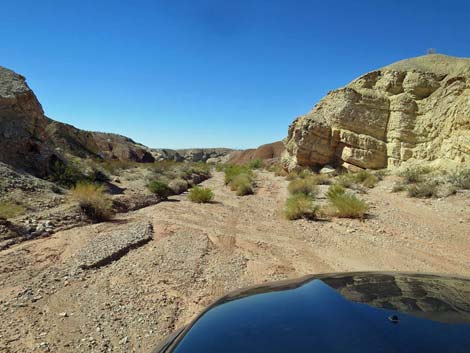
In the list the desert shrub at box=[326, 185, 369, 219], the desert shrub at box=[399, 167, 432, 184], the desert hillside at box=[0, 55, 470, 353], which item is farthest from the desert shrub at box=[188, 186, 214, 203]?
the desert shrub at box=[399, 167, 432, 184]

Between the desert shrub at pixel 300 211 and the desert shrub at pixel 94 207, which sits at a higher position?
the desert shrub at pixel 300 211

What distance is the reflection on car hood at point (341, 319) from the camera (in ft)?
5.81

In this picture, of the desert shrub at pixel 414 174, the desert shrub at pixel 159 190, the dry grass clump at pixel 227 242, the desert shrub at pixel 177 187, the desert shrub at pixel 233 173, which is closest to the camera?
the dry grass clump at pixel 227 242

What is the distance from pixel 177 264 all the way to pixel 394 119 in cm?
2180

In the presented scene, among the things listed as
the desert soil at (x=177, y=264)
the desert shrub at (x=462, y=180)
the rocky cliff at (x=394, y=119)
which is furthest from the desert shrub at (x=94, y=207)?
the rocky cliff at (x=394, y=119)

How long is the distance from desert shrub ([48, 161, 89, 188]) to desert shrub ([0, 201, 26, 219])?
4.43 m

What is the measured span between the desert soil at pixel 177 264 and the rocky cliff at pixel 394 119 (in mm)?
9551

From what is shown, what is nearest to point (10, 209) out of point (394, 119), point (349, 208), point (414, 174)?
point (349, 208)

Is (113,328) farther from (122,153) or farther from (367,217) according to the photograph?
(122,153)

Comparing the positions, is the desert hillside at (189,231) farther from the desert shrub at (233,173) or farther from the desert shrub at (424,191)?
the desert shrub at (233,173)

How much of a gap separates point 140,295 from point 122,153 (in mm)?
49478

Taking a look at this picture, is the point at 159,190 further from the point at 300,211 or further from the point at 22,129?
the point at 300,211

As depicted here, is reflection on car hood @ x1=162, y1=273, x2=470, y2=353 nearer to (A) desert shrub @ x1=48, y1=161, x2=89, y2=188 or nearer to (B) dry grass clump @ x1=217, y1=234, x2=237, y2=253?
(B) dry grass clump @ x1=217, y1=234, x2=237, y2=253

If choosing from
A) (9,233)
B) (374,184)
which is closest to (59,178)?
(9,233)
